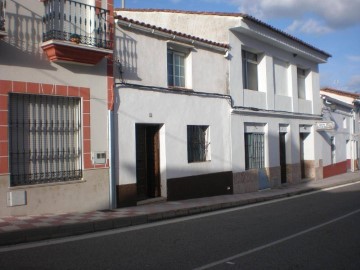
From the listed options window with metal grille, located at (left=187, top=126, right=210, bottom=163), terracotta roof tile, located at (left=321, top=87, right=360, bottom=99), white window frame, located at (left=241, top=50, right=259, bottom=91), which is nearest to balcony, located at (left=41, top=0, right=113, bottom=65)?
window with metal grille, located at (left=187, top=126, right=210, bottom=163)

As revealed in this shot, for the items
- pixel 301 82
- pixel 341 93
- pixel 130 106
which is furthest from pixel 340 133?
pixel 130 106

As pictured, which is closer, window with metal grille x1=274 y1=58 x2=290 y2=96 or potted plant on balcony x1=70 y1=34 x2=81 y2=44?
potted plant on balcony x1=70 y1=34 x2=81 y2=44

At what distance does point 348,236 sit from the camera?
7918 mm

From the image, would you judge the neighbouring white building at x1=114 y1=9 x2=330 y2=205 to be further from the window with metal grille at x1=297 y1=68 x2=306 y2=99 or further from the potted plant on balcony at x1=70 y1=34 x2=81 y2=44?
the potted plant on balcony at x1=70 y1=34 x2=81 y2=44

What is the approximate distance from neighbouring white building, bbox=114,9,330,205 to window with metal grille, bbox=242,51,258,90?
0.04 meters

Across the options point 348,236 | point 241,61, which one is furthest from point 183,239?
point 241,61

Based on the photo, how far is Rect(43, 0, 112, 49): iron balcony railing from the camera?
9430mm

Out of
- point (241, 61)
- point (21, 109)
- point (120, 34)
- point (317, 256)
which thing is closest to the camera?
point (317, 256)

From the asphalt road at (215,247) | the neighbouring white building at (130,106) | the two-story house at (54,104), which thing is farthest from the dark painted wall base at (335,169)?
the two-story house at (54,104)

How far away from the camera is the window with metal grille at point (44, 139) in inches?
360

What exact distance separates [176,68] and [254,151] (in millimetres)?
5427

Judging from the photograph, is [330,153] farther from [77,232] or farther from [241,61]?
[77,232]

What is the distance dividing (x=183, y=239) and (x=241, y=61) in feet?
31.9

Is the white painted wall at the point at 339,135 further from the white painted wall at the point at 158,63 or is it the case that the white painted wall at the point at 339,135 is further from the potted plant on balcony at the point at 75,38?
the potted plant on balcony at the point at 75,38
